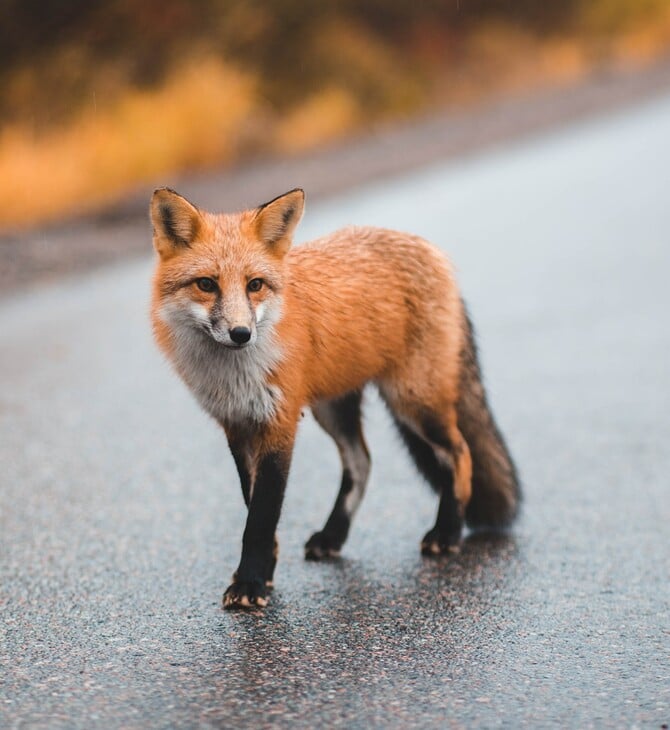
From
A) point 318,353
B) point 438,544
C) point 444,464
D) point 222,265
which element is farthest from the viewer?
point 444,464

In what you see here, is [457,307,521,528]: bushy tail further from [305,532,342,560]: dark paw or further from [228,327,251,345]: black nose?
[228,327,251,345]: black nose

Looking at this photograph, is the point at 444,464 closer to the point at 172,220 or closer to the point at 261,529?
the point at 261,529

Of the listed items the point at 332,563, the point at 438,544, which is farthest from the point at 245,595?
the point at 438,544

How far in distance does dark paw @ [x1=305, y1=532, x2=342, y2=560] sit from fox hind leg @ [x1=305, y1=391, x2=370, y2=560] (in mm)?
86

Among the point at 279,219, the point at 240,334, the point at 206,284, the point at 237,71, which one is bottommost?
the point at 237,71

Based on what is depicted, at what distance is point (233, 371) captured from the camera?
198 inches

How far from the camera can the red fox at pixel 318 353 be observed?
4.91 m

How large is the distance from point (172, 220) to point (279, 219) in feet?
1.29

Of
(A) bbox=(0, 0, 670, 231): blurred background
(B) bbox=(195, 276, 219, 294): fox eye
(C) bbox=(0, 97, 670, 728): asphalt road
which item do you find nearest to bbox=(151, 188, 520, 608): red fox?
(B) bbox=(195, 276, 219, 294): fox eye

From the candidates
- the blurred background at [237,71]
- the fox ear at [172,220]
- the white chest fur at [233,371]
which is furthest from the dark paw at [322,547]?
the blurred background at [237,71]

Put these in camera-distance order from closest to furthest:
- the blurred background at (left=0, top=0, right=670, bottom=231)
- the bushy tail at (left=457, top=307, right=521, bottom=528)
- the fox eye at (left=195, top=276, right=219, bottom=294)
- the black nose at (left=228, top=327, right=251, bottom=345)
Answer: the black nose at (left=228, top=327, right=251, bottom=345) → the fox eye at (left=195, top=276, right=219, bottom=294) → the bushy tail at (left=457, top=307, right=521, bottom=528) → the blurred background at (left=0, top=0, right=670, bottom=231)

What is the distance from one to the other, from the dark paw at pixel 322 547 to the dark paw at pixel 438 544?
35 cm

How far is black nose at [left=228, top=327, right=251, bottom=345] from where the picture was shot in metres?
4.69

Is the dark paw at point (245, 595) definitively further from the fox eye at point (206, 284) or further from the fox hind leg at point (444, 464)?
the fox eye at point (206, 284)
